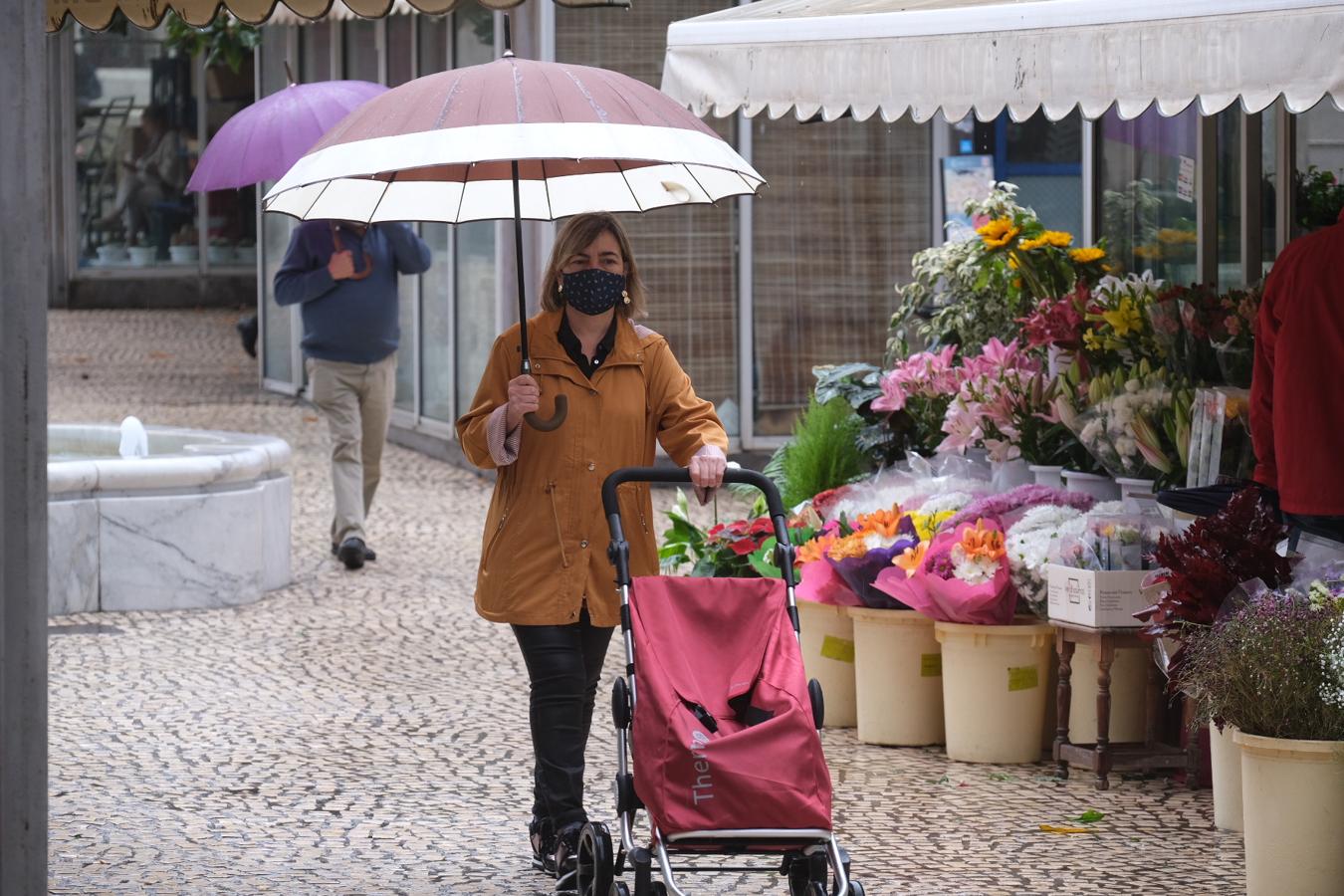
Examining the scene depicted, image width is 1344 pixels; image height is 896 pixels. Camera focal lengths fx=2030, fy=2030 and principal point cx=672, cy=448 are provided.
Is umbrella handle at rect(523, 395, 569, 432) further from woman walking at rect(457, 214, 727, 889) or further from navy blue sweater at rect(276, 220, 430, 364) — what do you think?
navy blue sweater at rect(276, 220, 430, 364)

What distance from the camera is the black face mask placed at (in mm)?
4941

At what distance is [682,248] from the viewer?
12.5 m

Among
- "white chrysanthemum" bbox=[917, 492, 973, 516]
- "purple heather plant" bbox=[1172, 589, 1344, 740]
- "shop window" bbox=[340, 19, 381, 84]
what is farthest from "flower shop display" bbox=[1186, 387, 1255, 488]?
"shop window" bbox=[340, 19, 381, 84]

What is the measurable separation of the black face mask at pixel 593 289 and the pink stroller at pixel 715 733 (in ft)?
1.80

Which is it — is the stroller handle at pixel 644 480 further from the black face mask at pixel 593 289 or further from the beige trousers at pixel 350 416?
the beige trousers at pixel 350 416

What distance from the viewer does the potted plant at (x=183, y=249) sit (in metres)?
→ 24.9

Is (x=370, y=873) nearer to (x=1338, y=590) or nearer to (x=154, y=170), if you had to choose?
(x=1338, y=590)

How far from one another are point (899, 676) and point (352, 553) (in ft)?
13.5

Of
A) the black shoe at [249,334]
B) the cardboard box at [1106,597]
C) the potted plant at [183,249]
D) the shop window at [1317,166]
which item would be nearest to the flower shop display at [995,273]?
the shop window at [1317,166]

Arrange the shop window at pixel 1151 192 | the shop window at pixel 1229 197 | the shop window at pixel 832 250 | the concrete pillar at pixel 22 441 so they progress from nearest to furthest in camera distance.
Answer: the concrete pillar at pixel 22 441 < the shop window at pixel 1229 197 < the shop window at pixel 1151 192 < the shop window at pixel 832 250

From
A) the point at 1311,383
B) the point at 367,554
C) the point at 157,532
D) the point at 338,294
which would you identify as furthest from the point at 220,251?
the point at 1311,383

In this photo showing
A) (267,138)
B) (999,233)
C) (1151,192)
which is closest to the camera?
(999,233)

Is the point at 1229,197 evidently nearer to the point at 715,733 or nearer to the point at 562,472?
the point at 562,472

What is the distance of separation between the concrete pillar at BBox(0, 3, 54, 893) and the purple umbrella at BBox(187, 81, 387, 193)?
535 centimetres
